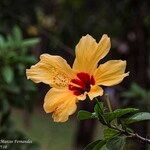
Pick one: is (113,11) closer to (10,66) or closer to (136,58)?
(136,58)

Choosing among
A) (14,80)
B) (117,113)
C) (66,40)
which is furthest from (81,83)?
(66,40)

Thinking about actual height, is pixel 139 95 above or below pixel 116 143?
above

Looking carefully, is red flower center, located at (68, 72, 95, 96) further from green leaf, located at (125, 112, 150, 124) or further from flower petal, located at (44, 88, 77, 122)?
green leaf, located at (125, 112, 150, 124)

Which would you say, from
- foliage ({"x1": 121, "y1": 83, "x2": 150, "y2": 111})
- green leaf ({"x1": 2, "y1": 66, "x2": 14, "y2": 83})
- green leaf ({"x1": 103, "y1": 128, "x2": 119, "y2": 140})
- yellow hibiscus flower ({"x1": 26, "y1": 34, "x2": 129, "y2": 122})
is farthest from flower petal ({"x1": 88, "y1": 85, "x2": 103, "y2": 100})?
foliage ({"x1": 121, "y1": 83, "x2": 150, "y2": 111})

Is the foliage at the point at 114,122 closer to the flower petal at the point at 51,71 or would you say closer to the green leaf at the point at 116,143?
the green leaf at the point at 116,143

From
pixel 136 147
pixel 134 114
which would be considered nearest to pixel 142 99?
pixel 136 147

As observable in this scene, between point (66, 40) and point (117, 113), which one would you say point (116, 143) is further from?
point (66, 40)
